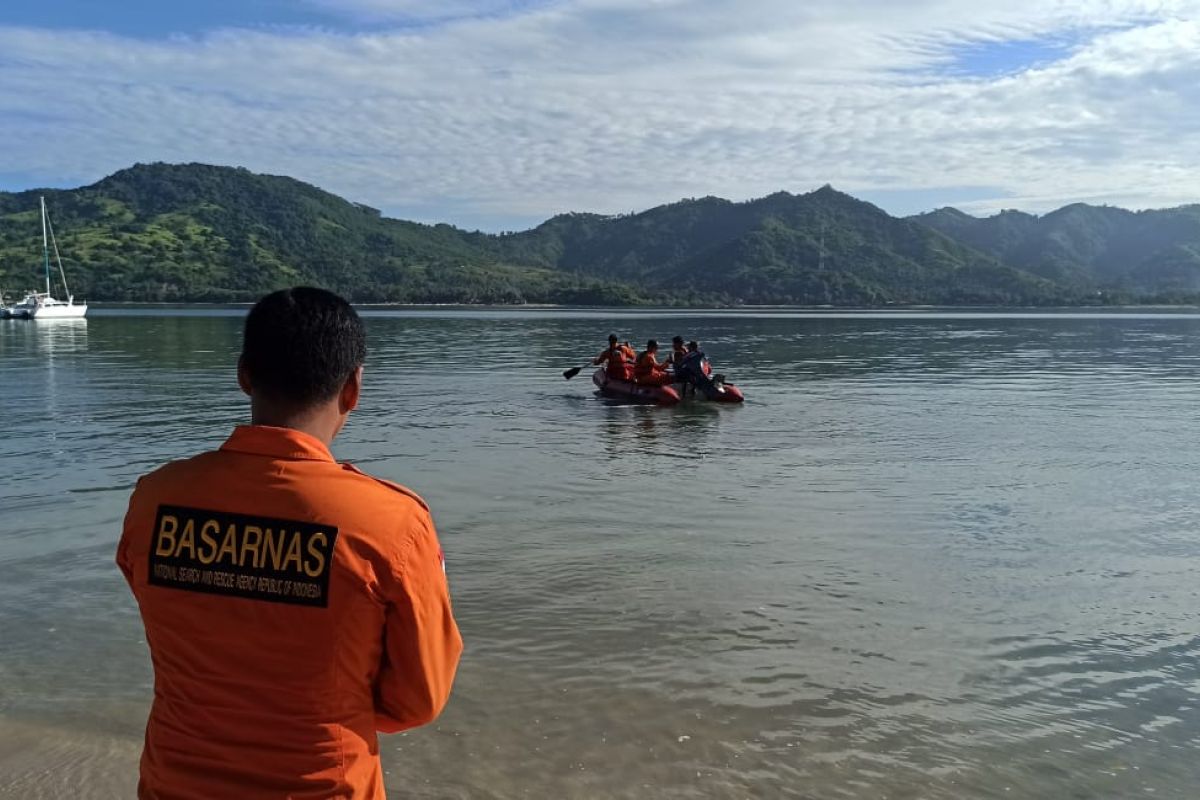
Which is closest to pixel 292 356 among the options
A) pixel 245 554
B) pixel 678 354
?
pixel 245 554

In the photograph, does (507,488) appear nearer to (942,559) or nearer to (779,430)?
(942,559)

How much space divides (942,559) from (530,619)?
5018mm

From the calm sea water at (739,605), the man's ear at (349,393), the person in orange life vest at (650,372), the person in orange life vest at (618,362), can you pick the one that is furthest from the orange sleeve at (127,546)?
the person in orange life vest at (618,362)

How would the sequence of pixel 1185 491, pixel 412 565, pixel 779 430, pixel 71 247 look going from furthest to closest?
pixel 71 247 < pixel 779 430 < pixel 1185 491 < pixel 412 565

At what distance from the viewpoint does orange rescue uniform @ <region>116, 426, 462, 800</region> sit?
242 centimetres

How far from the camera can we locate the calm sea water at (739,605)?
20.2 ft

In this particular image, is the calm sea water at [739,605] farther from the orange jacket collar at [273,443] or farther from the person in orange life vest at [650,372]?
the person in orange life vest at [650,372]

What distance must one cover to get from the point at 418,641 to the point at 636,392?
2597 centimetres

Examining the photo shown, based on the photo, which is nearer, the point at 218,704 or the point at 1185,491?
the point at 218,704

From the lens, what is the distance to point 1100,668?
7.84 meters

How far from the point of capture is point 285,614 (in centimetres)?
247

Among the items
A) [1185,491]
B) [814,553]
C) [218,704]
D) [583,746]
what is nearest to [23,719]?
[583,746]

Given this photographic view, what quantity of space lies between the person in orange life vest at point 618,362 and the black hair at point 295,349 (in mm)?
26023

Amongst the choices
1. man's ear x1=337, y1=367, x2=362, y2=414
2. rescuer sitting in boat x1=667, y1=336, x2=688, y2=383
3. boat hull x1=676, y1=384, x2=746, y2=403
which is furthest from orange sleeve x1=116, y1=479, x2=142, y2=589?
rescuer sitting in boat x1=667, y1=336, x2=688, y2=383
